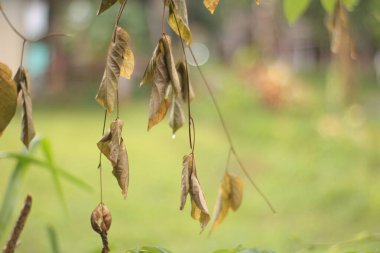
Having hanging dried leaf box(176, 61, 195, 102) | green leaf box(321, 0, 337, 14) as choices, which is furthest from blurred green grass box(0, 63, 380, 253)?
hanging dried leaf box(176, 61, 195, 102)

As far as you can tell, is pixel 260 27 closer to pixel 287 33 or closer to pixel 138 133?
pixel 138 133

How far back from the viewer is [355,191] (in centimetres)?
427

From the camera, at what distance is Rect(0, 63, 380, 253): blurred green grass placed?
3.80 metres

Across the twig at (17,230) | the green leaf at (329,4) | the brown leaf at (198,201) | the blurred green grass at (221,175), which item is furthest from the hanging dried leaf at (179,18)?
the blurred green grass at (221,175)

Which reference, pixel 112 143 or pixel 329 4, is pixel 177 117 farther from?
pixel 329 4

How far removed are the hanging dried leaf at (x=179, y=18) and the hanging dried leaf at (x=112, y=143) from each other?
0.09 meters

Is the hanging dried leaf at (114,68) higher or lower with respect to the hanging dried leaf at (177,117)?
higher

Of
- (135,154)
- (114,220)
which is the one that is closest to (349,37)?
(114,220)

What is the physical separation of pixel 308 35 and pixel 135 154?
23.7 ft

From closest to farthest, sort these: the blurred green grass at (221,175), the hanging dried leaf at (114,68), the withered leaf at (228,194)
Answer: the hanging dried leaf at (114,68), the withered leaf at (228,194), the blurred green grass at (221,175)

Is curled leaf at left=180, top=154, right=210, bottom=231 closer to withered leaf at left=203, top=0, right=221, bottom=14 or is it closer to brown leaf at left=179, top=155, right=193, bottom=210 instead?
brown leaf at left=179, top=155, right=193, bottom=210

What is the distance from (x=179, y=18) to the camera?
1.80 feet

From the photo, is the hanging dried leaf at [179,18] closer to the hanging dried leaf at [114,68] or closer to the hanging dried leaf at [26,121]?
the hanging dried leaf at [114,68]

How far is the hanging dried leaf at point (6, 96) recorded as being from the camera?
56 centimetres
